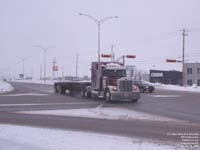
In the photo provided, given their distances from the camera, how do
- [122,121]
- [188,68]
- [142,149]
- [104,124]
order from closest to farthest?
[142,149] < [104,124] < [122,121] < [188,68]

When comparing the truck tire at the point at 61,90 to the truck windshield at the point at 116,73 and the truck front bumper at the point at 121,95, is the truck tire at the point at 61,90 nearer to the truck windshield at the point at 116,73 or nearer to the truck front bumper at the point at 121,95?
the truck windshield at the point at 116,73

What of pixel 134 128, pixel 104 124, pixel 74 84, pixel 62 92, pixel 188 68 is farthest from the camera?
pixel 188 68

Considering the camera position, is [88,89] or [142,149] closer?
[142,149]

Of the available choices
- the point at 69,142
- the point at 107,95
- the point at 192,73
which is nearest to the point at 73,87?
the point at 107,95

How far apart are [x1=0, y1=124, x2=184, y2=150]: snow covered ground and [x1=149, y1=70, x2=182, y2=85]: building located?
4731 inches

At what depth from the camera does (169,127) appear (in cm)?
1579

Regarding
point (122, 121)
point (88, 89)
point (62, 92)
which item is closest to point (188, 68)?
point (62, 92)

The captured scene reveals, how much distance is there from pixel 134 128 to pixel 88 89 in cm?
2175

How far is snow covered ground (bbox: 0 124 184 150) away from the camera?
10820 millimetres

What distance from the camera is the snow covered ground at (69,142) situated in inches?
426

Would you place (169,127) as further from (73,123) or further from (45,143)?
(45,143)

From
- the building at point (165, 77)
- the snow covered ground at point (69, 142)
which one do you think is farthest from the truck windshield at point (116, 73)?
the building at point (165, 77)

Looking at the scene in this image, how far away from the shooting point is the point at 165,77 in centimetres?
13438

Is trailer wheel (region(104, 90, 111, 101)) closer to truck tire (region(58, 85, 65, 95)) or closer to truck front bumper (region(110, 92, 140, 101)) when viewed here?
truck front bumper (region(110, 92, 140, 101))
